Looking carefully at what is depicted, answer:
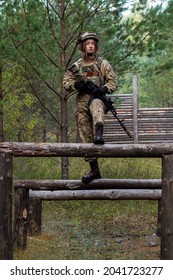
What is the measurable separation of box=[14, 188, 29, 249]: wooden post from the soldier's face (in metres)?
2.20

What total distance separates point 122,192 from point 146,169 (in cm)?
450

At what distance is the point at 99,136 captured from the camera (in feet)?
17.8

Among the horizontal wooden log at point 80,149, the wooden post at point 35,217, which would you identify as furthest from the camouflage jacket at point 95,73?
the wooden post at point 35,217

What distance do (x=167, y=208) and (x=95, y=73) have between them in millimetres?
2022

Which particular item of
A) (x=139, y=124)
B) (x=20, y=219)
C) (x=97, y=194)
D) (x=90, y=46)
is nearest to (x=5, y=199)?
(x=20, y=219)

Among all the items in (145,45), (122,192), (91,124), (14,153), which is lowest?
(122,192)

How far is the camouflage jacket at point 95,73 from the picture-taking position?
5.95 m

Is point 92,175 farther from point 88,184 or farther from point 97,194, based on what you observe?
point 97,194

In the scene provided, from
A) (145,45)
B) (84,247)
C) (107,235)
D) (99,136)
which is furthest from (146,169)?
(99,136)

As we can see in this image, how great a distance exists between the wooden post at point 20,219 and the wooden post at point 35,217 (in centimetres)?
53

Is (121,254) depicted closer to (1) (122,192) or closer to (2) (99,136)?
(1) (122,192)

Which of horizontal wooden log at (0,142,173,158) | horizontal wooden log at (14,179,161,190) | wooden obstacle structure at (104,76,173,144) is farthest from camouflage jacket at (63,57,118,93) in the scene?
wooden obstacle structure at (104,76,173,144)

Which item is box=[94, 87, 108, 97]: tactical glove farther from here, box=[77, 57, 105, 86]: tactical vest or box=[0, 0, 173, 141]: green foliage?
box=[0, 0, 173, 141]: green foliage

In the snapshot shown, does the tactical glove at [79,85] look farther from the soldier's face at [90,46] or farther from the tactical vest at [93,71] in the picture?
the soldier's face at [90,46]
